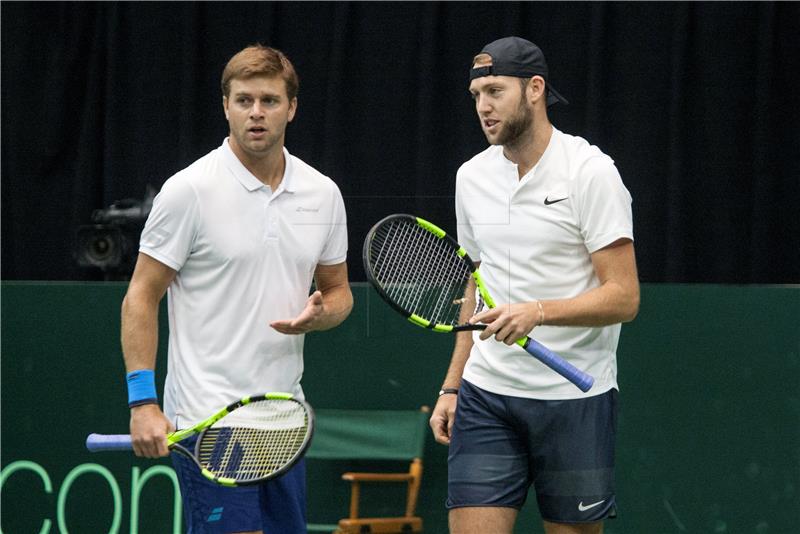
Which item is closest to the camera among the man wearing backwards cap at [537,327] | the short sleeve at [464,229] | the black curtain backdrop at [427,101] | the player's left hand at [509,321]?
the player's left hand at [509,321]

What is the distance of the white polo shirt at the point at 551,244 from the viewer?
10.2 feet

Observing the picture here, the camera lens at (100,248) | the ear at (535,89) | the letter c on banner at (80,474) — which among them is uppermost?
the ear at (535,89)

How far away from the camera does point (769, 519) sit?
4387 mm

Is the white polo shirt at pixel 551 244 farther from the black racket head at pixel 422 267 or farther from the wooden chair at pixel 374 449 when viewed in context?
the wooden chair at pixel 374 449

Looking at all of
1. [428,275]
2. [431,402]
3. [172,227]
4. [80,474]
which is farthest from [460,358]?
[80,474]

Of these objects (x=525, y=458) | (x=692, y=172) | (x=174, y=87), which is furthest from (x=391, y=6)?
(x=525, y=458)

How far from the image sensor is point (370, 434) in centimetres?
452

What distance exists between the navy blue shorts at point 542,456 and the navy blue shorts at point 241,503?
0.40 m

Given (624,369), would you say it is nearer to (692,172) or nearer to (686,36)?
(692,172)

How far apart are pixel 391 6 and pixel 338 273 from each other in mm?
2577

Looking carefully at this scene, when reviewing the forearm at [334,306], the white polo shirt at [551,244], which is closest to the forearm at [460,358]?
the white polo shirt at [551,244]

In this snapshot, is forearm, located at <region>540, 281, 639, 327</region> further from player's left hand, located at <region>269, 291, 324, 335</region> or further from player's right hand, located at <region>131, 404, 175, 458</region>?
player's right hand, located at <region>131, 404, 175, 458</region>

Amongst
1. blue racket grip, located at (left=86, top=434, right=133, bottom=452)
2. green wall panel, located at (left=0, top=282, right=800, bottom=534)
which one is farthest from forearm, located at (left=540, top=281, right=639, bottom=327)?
green wall panel, located at (left=0, top=282, right=800, bottom=534)

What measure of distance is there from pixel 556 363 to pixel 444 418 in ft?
1.64
